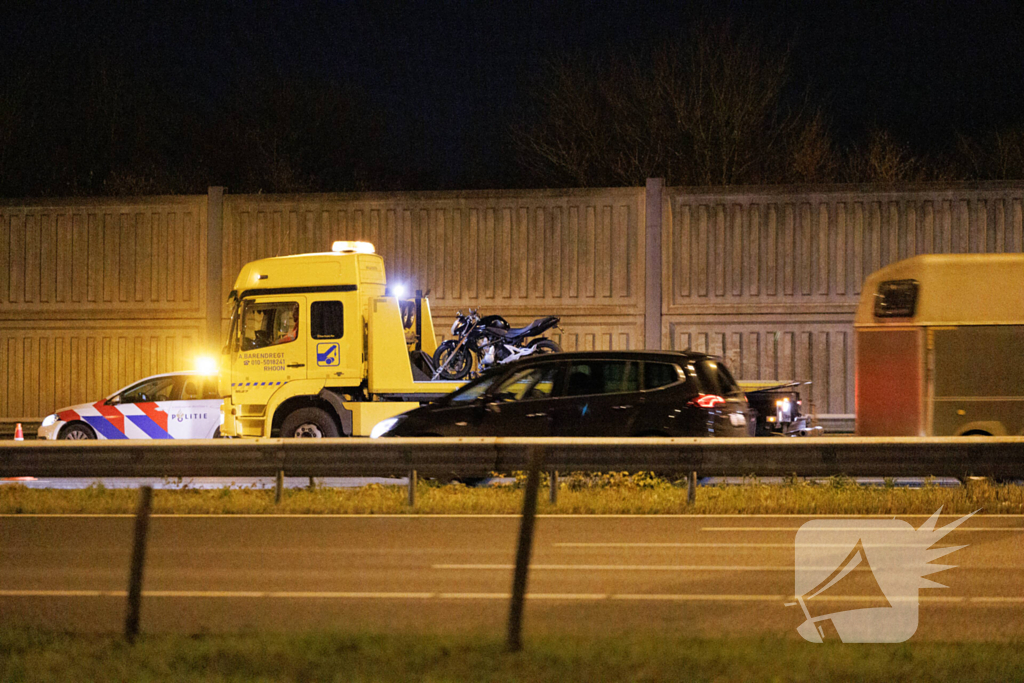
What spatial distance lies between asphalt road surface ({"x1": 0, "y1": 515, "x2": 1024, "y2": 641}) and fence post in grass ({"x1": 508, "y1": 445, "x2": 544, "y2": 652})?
592 millimetres

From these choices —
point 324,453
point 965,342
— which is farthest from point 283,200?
point 965,342

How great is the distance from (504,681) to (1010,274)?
36.9 ft

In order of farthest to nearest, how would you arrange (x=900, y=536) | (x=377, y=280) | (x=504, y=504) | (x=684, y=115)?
1. (x=684, y=115)
2. (x=377, y=280)
3. (x=504, y=504)
4. (x=900, y=536)

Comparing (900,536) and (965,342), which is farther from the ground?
(965,342)

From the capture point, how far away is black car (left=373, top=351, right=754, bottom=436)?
12.6 m

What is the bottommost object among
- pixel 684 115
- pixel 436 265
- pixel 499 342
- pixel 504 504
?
pixel 504 504

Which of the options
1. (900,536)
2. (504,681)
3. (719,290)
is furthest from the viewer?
(719,290)

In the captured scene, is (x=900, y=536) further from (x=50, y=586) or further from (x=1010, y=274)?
(x=50, y=586)

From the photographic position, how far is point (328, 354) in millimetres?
15836

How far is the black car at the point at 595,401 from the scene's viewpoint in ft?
41.4

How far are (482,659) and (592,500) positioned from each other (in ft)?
22.4

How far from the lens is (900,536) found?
9.59 meters

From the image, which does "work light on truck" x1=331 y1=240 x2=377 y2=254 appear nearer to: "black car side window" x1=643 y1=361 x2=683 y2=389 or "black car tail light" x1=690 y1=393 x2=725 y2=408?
"black car side window" x1=643 y1=361 x2=683 y2=389

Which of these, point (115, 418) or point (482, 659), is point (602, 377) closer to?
point (482, 659)
